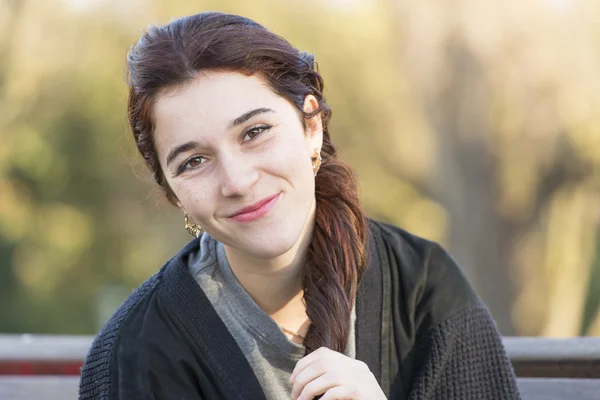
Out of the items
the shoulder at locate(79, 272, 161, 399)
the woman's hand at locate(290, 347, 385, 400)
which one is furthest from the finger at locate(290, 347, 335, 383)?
the shoulder at locate(79, 272, 161, 399)

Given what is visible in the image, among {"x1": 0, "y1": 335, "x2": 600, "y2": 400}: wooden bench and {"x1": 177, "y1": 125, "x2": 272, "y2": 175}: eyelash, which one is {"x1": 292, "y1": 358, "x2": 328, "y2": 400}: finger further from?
{"x1": 0, "y1": 335, "x2": 600, "y2": 400}: wooden bench

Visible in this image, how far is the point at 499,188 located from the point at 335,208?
18.9ft

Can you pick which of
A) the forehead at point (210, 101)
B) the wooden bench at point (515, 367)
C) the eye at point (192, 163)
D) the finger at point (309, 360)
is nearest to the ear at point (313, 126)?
the forehead at point (210, 101)

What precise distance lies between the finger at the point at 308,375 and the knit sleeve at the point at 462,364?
305mm

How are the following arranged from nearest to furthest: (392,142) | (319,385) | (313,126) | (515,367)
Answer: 1. (319,385)
2. (313,126)
3. (515,367)
4. (392,142)

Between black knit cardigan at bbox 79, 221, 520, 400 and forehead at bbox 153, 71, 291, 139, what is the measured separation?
1.16ft

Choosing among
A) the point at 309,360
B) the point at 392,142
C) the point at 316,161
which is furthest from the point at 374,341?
the point at 392,142

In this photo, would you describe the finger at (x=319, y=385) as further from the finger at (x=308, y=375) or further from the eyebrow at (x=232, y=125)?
the eyebrow at (x=232, y=125)

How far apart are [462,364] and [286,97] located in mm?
630

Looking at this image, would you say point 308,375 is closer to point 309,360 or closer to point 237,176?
point 309,360

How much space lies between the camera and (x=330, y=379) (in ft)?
4.85

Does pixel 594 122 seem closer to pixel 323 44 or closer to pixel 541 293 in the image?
pixel 541 293

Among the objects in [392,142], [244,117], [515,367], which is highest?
[244,117]

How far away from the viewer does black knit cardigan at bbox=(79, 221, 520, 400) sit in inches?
64.9
